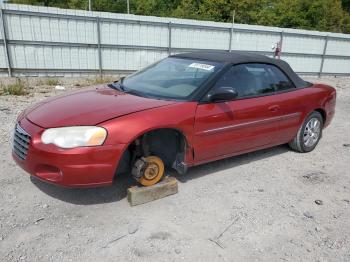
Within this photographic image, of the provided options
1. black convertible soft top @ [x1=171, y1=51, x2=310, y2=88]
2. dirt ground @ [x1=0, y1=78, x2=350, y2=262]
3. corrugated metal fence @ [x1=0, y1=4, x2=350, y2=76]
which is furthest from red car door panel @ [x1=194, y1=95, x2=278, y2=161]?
corrugated metal fence @ [x1=0, y1=4, x2=350, y2=76]

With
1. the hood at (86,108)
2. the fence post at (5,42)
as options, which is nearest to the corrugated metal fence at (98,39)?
the fence post at (5,42)

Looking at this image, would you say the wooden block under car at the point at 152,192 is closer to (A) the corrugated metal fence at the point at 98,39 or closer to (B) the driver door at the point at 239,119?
(B) the driver door at the point at 239,119

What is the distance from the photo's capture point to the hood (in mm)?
3064

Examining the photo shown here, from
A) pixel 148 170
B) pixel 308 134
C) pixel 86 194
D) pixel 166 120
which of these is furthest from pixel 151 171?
pixel 308 134

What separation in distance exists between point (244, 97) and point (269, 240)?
1799mm

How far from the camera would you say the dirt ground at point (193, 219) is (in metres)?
2.70

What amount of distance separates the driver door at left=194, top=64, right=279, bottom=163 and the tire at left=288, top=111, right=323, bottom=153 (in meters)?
0.72

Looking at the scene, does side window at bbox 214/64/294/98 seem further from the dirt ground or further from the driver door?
the dirt ground

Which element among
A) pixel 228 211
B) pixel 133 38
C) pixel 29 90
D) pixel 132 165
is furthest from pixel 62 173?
pixel 133 38

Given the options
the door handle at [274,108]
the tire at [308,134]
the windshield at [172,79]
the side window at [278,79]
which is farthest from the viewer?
the tire at [308,134]

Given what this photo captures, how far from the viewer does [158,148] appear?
3.63 metres

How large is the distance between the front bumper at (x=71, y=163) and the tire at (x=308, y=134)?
3104mm

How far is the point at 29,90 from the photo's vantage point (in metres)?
9.04

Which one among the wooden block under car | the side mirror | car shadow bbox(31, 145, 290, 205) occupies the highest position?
the side mirror
